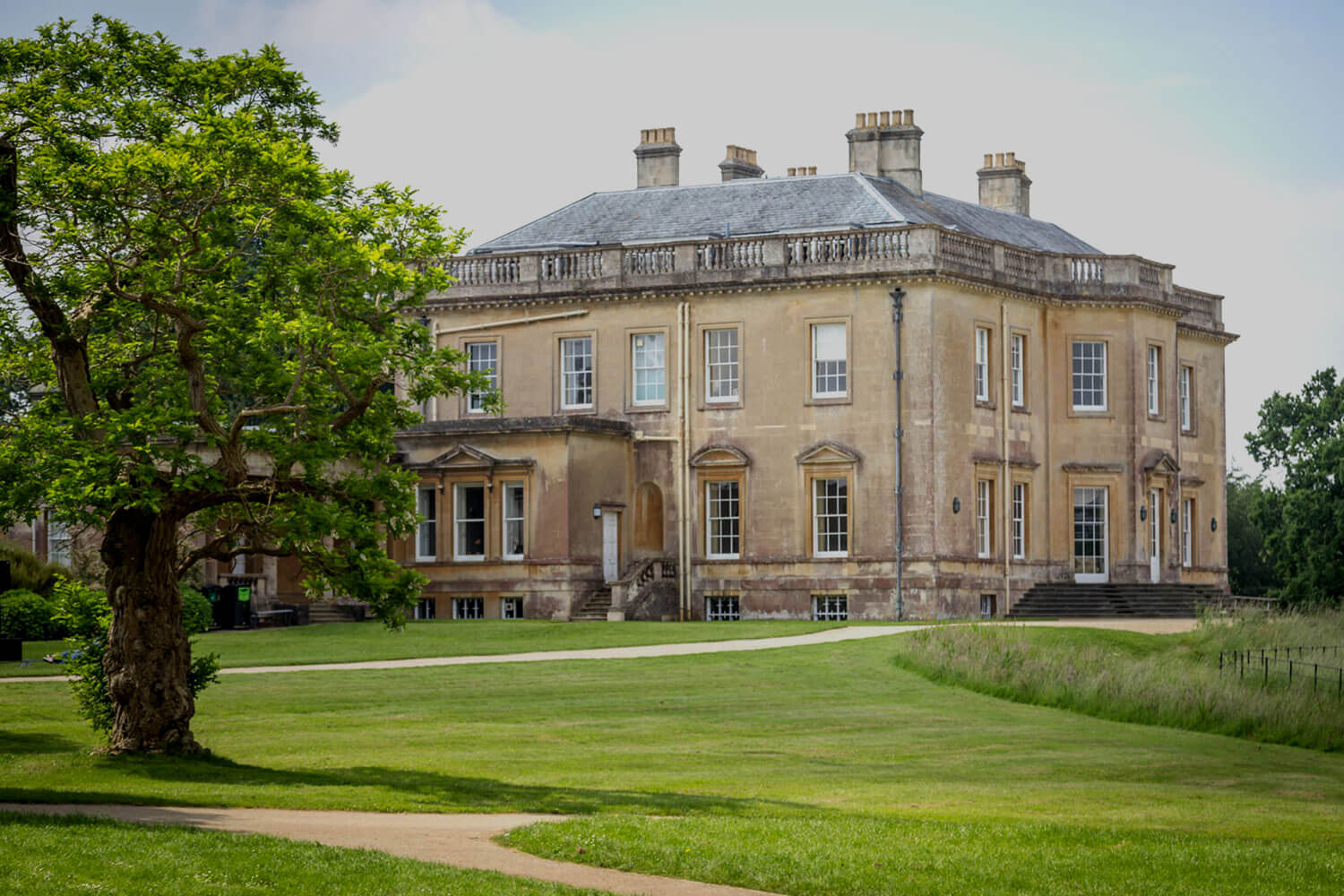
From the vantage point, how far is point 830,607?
150 feet

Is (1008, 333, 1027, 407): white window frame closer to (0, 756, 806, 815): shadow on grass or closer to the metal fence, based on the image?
the metal fence

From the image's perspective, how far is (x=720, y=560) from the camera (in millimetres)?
46875

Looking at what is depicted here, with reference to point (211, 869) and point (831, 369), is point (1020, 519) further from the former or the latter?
point (211, 869)

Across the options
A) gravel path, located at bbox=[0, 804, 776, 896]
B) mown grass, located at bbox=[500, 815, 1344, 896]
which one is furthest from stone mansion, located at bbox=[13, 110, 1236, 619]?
mown grass, located at bbox=[500, 815, 1344, 896]

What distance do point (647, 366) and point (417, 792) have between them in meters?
30.6

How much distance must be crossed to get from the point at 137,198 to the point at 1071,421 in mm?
33194

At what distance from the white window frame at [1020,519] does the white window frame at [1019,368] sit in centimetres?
208

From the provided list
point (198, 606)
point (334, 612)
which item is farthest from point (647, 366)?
point (198, 606)

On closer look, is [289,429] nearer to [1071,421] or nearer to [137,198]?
[137,198]

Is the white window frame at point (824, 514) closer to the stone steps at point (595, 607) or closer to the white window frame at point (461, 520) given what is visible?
the stone steps at point (595, 607)

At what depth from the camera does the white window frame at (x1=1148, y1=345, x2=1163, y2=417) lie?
4969cm

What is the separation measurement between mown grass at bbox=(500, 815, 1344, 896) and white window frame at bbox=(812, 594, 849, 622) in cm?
2954

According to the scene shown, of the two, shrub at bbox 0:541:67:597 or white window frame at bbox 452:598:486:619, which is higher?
shrub at bbox 0:541:67:597

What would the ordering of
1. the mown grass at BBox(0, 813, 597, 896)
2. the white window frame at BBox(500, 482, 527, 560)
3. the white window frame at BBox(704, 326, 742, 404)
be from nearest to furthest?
the mown grass at BBox(0, 813, 597, 896)
the white window frame at BBox(500, 482, 527, 560)
the white window frame at BBox(704, 326, 742, 404)
